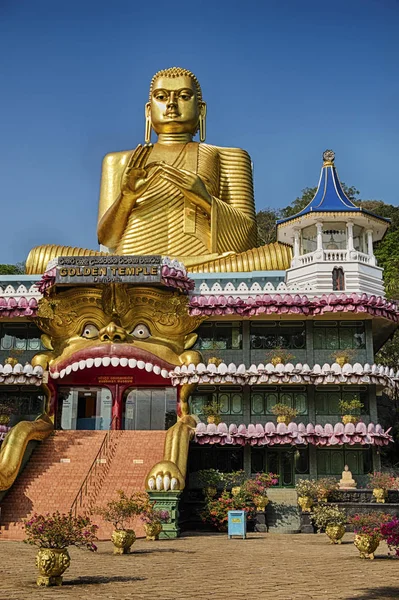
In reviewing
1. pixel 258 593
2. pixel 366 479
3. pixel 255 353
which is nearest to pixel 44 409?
pixel 255 353

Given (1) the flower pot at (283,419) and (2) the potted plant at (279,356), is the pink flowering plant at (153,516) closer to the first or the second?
(1) the flower pot at (283,419)

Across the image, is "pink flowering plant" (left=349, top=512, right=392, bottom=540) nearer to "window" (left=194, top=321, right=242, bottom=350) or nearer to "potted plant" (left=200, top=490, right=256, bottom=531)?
"potted plant" (left=200, top=490, right=256, bottom=531)

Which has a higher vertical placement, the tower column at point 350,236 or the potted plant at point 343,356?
the tower column at point 350,236

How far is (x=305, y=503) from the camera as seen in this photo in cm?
2081

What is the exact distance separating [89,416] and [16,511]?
8420 mm

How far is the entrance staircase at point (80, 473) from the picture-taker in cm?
1936

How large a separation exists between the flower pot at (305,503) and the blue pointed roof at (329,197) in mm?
10143

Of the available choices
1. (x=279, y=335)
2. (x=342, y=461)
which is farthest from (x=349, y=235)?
(x=342, y=461)

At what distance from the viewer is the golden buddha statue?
29.1m

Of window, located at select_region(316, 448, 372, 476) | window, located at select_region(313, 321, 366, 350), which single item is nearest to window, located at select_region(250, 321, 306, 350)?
window, located at select_region(313, 321, 366, 350)

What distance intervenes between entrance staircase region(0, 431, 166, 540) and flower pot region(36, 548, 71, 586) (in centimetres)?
756

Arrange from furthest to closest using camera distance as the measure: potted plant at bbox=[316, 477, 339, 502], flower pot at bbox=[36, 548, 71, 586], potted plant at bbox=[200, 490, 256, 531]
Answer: potted plant at bbox=[316, 477, 339, 502], potted plant at bbox=[200, 490, 256, 531], flower pot at bbox=[36, 548, 71, 586]

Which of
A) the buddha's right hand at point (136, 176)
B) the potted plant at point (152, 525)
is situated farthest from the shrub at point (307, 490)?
the buddha's right hand at point (136, 176)

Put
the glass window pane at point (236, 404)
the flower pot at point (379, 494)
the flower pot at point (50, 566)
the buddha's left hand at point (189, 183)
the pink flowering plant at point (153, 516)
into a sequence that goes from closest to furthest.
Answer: the flower pot at point (50, 566) < the pink flowering plant at point (153, 516) < the flower pot at point (379, 494) < the glass window pane at point (236, 404) < the buddha's left hand at point (189, 183)
